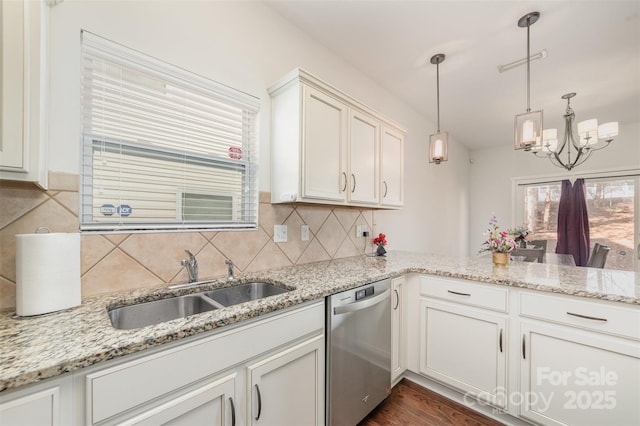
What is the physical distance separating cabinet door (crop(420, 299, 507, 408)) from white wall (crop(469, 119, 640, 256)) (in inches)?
147

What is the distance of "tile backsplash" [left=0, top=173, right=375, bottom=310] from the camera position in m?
0.98

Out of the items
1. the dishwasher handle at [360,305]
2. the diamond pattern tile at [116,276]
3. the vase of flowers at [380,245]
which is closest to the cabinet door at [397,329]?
the dishwasher handle at [360,305]

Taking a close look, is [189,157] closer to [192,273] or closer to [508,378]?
[192,273]

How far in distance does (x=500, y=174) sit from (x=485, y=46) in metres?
3.35

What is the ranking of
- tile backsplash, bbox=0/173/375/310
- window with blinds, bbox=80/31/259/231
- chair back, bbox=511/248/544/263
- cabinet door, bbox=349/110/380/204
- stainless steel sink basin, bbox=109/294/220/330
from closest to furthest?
tile backsplash, bbox=0/173/375/310 < stainless steel sink basin, bbox=109/294/220/330 < window with blinds, bbox=80/31/259/231 < cabinet door, bbox=349/110/380/204 < chair back, bbox=511/248/544/263

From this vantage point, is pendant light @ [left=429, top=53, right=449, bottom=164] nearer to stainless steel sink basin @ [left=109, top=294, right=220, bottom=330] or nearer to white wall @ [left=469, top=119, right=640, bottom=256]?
stainless steel sink basin @ [left=109, top=294, right=220, bottom=330]

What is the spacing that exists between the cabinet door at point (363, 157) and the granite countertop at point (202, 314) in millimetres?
571

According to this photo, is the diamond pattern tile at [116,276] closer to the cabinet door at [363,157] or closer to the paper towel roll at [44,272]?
the paper towel roll at [44,272]

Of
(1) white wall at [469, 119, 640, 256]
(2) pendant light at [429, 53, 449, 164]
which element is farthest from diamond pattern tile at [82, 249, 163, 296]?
(1) white wall at [469, 119, 640, 256]

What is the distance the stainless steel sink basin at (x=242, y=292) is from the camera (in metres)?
1.38

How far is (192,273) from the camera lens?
1350 millimetres

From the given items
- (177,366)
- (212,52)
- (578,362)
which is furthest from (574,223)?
(177,366)

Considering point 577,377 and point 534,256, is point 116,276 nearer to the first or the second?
point 577,377

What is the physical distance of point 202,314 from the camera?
0.94 metres
